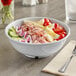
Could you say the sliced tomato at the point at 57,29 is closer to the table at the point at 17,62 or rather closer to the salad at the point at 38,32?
the salad at the point at 38,32

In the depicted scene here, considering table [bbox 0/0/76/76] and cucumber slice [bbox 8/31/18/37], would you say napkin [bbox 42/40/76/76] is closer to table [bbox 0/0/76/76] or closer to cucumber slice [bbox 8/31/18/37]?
table [bbox 0/0/76/76]

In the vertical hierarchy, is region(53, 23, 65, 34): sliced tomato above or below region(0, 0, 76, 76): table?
above

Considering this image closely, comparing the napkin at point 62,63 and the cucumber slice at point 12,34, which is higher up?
the cucumber slice at point 12,34

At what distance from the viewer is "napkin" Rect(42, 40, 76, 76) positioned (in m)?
0.89

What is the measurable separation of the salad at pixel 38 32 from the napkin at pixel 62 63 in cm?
7

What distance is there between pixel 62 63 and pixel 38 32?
6.0 inches

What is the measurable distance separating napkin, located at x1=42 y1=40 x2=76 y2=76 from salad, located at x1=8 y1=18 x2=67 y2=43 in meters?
0.07

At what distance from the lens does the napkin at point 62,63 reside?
2.92ft

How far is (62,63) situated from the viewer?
0.95 meters

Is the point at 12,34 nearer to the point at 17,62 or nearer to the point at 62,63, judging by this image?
the point at 17,62

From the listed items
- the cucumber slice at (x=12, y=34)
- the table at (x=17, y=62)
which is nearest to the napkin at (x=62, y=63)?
the table at (x=17, y=62)

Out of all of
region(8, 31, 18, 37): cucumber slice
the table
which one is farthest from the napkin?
region(8, 31, 18, 37): cucumber slice

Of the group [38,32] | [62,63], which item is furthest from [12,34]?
[62,63]

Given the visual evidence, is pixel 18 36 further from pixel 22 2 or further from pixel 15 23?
pixel 22 2
